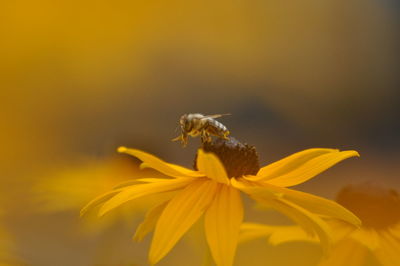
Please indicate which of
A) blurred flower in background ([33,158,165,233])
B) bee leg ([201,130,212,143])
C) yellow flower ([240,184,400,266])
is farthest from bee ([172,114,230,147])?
blurred flower in background ([33,158,165,233])

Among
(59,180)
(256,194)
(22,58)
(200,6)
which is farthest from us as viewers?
(200,6)

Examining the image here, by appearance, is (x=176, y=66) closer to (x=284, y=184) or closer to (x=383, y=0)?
(x=383, y=0)

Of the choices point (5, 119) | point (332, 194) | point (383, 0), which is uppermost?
point (383, 0)

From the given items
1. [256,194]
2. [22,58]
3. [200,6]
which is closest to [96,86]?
[22,58]

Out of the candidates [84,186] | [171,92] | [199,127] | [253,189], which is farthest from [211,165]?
[171,92]

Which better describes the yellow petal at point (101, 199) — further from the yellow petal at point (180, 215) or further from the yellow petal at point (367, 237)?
the yellow petal at point (367, 237)

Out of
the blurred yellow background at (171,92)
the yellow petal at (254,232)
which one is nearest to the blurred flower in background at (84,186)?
the blurred yellow background at (171,92)

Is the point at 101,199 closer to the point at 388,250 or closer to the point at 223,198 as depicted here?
the point at 223,198
